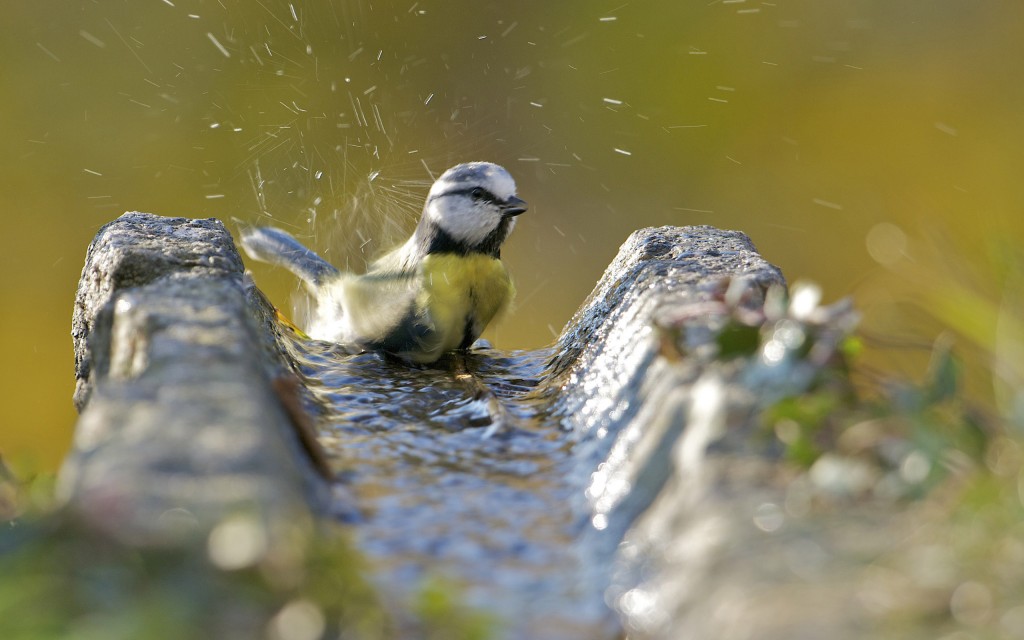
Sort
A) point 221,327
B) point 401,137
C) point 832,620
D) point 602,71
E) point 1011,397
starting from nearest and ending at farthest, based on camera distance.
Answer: point 832,620
point 1011,397
point 221,327
point 401,137
point 602,71

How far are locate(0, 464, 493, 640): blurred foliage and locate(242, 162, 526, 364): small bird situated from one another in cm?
178

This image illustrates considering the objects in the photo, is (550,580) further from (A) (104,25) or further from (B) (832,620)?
(A) (104,25)

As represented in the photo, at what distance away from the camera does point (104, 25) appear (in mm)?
5402

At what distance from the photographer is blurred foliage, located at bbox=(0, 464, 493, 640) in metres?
0.96

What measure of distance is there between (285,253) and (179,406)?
235 cm

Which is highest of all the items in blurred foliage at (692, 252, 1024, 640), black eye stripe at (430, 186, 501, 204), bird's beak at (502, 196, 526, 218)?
blurred foliage at (692, 252, 1024, 640)

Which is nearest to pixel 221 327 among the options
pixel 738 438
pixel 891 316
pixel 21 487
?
pixel 21 487

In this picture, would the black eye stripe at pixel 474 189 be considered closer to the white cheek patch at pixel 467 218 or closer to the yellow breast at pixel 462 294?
the white cheek patch at pixel 467 218

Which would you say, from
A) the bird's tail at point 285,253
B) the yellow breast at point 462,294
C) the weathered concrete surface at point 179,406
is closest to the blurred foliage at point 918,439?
the weathered concrete surface at point 179,406

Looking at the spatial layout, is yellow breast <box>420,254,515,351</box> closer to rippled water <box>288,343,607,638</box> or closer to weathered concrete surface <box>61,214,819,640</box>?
rippled water <box>288,343,607,638</box>

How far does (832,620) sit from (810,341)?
20.5 inches

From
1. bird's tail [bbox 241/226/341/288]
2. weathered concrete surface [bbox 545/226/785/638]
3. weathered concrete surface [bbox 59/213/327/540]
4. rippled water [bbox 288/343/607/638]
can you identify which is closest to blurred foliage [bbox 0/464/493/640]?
weathered concrete surface [bbox 59/213/327/540]

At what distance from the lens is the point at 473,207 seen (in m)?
3.13

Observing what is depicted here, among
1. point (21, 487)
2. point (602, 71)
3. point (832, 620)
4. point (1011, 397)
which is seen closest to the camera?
point (832, 620)
